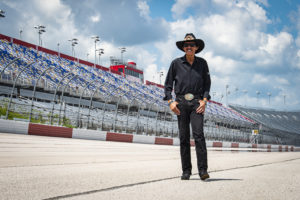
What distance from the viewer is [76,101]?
103 feet

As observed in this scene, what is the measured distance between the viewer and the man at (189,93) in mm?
3354

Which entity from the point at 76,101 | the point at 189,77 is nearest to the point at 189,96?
the point at 189,77

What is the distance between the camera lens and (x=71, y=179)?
9.02 ft

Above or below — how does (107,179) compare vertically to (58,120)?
below

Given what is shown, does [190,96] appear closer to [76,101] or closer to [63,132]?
[63,132]

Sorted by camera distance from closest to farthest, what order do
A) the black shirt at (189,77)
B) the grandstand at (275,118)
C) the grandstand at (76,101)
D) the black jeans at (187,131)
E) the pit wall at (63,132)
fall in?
the black jeans at (187,131) < the black shirt at (189,77) < the pit wall at (63,132) < the grandstand at (76,101) < the grandstand at (275,118)

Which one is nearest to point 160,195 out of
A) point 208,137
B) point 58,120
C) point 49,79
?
point 58,120

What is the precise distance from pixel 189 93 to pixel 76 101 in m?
29.1

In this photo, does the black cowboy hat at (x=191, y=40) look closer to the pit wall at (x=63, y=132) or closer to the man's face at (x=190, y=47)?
the man's face at (x=190, y=47)

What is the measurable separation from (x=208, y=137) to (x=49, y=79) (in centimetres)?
1634

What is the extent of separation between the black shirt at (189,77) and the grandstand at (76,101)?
1035 cm

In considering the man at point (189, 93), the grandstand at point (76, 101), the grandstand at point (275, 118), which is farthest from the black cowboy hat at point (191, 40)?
the grandstand at point (275, 118)

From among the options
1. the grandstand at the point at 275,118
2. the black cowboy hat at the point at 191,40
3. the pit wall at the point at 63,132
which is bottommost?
the pit wall at the point at 63,132

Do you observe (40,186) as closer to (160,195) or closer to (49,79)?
(160,195)
